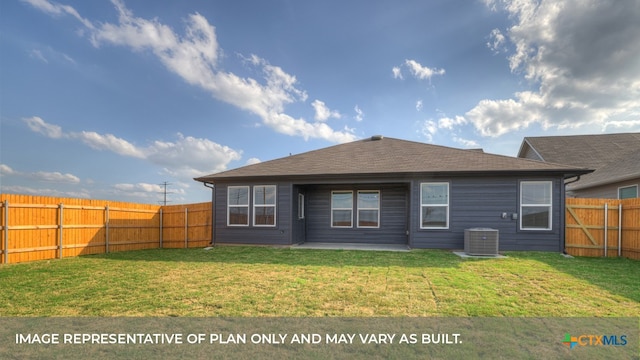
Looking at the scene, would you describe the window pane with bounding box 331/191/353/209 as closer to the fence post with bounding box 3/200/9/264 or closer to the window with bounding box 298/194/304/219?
the window with bounding box 298/194/304/219

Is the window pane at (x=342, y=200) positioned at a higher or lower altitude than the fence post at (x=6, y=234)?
higher

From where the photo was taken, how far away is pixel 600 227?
854 cm

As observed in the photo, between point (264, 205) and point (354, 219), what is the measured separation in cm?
342

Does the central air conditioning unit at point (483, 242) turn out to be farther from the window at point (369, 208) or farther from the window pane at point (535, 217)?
the window at point (369, 208)

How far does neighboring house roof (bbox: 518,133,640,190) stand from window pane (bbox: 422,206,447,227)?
337 inches

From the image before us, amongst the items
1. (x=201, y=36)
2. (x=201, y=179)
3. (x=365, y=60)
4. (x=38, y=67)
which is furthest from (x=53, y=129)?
(x=365, y=60)

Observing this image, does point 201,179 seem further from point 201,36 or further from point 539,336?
point 539,336

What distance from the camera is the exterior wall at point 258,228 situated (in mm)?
10016

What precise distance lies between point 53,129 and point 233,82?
642 cm

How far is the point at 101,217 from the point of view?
9.66 metres

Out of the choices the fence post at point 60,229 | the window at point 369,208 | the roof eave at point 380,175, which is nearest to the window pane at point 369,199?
the window at point 369,208

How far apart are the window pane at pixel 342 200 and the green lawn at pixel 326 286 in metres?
3.09

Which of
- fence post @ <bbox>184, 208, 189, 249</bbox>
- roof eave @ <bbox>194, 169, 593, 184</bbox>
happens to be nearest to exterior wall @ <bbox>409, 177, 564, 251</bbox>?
roof eave @ <bbox>194, 169, 593, 184</bbox>

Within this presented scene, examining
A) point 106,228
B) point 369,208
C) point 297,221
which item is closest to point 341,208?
point 369,208
